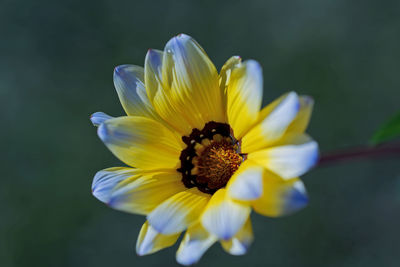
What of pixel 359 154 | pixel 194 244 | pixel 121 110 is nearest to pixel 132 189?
pixel 194 244

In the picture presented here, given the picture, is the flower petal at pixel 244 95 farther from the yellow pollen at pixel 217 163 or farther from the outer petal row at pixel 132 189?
the outer petal row at pixel 132 189

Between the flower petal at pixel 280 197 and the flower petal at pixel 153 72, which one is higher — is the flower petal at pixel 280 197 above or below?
below

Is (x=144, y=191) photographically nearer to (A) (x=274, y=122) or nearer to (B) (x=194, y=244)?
(B) (x=194, y=244)

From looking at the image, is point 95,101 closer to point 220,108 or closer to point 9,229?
point 9,229

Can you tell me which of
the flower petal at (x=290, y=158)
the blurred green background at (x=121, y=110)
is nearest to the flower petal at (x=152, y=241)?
the flower petal at (x=290, y=158)

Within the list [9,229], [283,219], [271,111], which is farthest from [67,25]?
[271,111]
